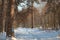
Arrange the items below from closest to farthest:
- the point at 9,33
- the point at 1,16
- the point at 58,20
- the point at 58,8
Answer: the point at 9,33, the point at 1,16, the point at 58,8, the point at 58,20

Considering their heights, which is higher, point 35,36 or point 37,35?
point 35,36

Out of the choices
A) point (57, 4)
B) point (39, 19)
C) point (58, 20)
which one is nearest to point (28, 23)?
point (39, 19)

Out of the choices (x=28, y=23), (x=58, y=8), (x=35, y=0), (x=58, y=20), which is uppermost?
(x=35, y=0)

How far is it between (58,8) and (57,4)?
0.81 metres

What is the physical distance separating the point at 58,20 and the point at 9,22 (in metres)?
15.4

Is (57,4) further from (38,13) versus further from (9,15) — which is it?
(38,13)

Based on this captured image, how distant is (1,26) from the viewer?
24344mm

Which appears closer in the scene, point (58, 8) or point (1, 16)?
point (1, 16)

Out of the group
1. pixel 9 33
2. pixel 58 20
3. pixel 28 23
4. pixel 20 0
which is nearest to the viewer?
pixel 9 33

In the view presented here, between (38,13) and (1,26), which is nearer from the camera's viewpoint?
(1,26)

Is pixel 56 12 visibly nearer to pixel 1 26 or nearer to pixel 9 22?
pixel 1 26

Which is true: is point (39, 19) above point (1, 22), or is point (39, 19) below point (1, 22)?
below

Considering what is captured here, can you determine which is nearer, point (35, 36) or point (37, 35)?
point (35, 36)

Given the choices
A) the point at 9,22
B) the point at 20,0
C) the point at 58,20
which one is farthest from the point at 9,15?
the point at 58,20
